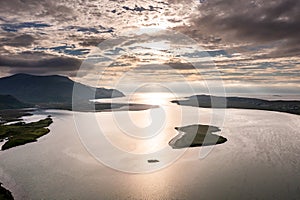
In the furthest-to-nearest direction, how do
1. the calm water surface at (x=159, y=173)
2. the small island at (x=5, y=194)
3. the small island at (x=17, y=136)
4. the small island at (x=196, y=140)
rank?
1. the small island at (x=17, y=136)
2. the small island at (x=196, y=140)
3. the calm water surface at (x=159, y=173)
4. the small island at (x=5, y=194)

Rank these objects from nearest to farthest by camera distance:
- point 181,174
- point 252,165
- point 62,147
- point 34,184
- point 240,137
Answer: point 34,184 < point 181,174 < point 252,165 < point 62,147 < point 240,137

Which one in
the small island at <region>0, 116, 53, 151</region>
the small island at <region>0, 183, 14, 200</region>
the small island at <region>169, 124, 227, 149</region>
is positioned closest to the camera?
the small island at <region>0, 183, 14, 200</region>

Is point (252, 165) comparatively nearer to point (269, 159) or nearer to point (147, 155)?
point (269, 159)

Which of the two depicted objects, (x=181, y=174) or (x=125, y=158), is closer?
(x=181, y=174)

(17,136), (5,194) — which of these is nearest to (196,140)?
(5,194)

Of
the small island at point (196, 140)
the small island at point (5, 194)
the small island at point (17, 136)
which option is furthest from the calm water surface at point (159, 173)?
the small island at point (17, 136)

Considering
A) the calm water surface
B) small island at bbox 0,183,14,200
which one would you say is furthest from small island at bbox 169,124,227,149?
small island at bbox 0,183,14,200

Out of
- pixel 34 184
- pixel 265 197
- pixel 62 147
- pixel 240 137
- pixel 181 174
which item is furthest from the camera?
pixel 240 137

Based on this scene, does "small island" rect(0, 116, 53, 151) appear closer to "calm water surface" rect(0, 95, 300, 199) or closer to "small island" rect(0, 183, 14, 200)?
"calm water surface" rect(0, 95, 300, 199)

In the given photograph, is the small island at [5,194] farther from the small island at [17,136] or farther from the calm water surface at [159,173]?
the small island at [17,136]

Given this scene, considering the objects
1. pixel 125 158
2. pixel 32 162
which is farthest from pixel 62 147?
pixel 125 158

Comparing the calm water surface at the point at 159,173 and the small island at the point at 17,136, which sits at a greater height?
the calm water surface at the point at 159,173
